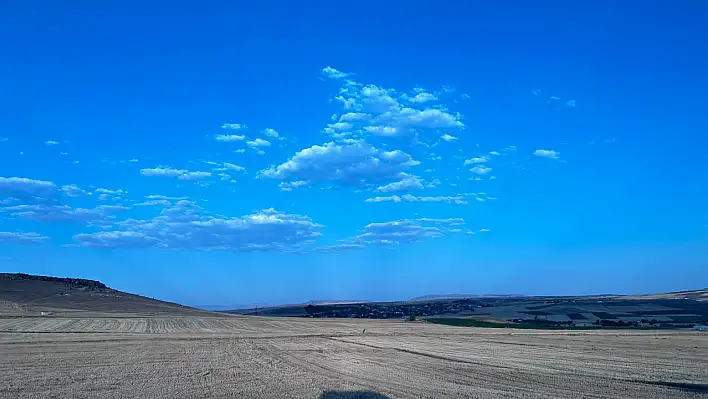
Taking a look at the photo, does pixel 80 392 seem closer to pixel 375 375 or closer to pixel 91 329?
pixel 375 375

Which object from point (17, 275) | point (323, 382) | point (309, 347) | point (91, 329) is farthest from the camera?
point (17, 275)

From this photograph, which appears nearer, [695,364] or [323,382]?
[323,382]

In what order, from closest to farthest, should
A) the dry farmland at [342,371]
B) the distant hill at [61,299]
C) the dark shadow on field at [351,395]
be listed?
1. the dark shadow on field at [351,395]
2. the dry farmland at [342,371]
3. the distant hill at [61,299]

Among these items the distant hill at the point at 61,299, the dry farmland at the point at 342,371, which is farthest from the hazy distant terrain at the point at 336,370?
the distant hill at the point at 61,299

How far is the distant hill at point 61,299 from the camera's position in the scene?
74.1 metres

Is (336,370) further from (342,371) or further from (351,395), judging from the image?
(351,395)

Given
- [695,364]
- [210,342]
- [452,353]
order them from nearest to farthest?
[695,364] → [452,353] → [210,342]

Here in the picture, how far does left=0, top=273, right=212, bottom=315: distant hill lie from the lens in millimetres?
74050

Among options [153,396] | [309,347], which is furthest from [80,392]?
[309,347]

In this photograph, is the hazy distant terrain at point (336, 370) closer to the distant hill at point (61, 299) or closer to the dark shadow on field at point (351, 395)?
the dark shadow on field at point (351, 395)

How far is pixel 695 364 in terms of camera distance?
22734 mm

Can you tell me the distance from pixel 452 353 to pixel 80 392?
18007 millimetres

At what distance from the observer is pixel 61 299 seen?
87375 millimetres

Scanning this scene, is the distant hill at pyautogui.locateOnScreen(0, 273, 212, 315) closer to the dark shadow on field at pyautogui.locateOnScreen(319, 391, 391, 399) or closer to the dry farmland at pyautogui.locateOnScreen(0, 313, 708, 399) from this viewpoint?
the dry farmland at pyautogui.locateOnScreen(0, 313, 708, 399)
